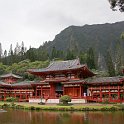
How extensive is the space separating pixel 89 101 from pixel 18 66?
54.6m

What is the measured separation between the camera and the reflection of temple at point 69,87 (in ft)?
146

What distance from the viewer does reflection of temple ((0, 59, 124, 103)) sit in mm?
44625

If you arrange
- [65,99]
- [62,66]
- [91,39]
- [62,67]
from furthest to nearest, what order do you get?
[91,39] → [62,66] → [62,67] → [65,99]

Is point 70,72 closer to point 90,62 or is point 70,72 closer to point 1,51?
point 90,62

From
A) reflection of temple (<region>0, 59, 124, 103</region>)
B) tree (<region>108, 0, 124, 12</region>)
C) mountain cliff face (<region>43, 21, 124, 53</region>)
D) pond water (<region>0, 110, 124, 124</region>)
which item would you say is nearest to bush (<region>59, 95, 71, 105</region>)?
reflection of temple (<region>0, 59, 124, 103</region>)

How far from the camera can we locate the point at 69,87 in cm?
4916

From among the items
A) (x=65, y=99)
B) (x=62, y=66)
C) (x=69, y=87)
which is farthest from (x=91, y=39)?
(x=65, y=99)

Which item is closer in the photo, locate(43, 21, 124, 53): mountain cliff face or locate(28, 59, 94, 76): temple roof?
locate(28, 59, 94, 76): temple roof

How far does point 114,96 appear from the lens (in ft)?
155

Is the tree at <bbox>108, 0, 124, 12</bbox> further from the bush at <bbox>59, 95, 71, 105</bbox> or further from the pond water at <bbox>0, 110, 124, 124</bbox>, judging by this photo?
the bush at <bbox>59, 95, 71, 105</bbox>

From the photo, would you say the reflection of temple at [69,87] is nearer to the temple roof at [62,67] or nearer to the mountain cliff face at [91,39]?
the temple roof at [62,67]

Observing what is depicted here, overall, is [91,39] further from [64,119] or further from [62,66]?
[64,119]

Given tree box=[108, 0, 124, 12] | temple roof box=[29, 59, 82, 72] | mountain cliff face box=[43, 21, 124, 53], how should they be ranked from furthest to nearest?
1. mountain cliff face box=[43, 21, 124, 53]
2. temple roof box=[29, 59, 82, 72]
3. tree box=[108, 0, 124, 12]

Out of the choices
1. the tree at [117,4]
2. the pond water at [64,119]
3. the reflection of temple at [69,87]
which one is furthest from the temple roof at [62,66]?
the tree at [117,4]
